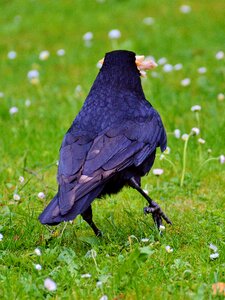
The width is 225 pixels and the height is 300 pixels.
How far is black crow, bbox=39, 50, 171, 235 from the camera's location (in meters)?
4.59

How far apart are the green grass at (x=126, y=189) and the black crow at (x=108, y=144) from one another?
0.31 meters

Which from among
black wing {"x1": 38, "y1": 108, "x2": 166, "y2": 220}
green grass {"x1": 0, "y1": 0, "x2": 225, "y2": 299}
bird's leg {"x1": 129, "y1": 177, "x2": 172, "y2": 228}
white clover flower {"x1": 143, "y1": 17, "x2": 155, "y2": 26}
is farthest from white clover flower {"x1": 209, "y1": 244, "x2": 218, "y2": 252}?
white clover flower {"x1": 143, "y1": 17, "x2": 155, "y2": 26}

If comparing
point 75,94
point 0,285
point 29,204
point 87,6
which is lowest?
point 87,6

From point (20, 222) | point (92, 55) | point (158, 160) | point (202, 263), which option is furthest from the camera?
point (92, 55)

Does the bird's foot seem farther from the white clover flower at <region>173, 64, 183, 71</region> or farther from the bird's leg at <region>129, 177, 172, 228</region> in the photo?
the white clover flower at <region>173, 64, 183, 71</region>

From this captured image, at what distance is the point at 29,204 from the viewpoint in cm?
582

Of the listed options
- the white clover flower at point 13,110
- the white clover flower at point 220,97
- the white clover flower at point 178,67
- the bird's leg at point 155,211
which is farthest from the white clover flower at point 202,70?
the bird's leg at point 155,211

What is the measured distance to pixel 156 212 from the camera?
5188 mm

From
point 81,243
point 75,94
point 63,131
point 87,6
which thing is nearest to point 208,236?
point 81,243

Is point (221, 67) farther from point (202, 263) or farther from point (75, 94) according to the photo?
point (202, 263)

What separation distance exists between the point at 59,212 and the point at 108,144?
1.96 feet

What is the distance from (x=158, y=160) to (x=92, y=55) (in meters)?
3.66

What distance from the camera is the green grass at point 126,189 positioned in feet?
14.4

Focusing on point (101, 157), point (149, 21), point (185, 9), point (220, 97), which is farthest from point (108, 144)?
point (185, 9)
